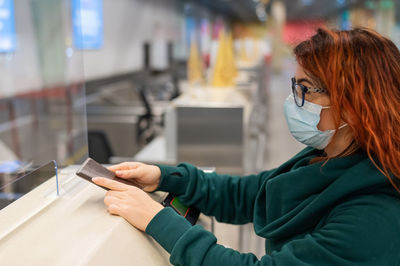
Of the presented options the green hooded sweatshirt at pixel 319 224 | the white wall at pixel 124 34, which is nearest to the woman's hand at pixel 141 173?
the green hooded sweatshirt at pixel 319 224

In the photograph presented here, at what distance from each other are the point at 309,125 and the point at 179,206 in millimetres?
461

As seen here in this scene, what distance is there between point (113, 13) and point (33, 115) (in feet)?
13.1

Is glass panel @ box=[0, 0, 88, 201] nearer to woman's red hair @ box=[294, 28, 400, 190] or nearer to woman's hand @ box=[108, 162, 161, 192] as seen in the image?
woman's hand @ box=[108, 162, 161, 192]

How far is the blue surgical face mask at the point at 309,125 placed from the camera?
115 cm

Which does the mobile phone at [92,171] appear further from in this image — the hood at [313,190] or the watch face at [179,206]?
the hood at [313,190]

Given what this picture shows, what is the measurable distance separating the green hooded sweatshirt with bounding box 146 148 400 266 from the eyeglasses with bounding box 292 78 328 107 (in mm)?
178

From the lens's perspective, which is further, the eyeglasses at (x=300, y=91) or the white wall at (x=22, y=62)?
the white wall at (x=22, y=62)

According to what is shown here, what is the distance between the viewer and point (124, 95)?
7.58 meters

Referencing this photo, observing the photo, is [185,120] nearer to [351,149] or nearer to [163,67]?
[351,149]

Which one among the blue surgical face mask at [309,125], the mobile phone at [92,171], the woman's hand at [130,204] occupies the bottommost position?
the woman's hand at [130,204]

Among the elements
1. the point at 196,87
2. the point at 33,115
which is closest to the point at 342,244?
the point at 196,87

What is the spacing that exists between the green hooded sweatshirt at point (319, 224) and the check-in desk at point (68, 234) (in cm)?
7

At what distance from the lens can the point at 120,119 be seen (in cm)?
579

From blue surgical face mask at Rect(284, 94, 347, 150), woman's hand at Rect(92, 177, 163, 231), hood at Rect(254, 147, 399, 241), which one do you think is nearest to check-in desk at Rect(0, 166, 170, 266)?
woman's hand at Rect(92, 177, 163, 231)
